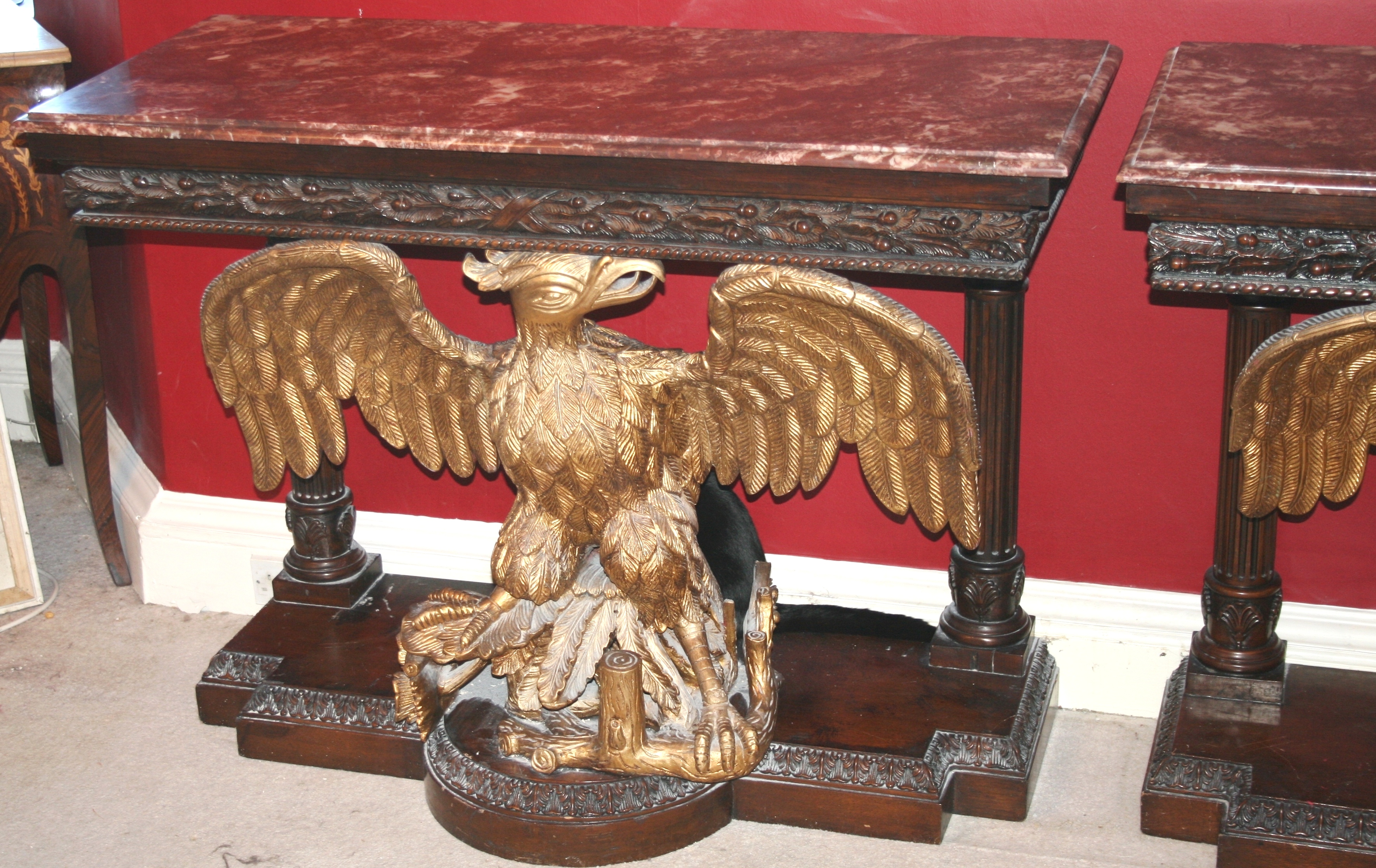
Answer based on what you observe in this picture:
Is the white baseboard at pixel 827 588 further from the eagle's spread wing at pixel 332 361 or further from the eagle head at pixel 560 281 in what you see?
the eagle head at pixel 560 281

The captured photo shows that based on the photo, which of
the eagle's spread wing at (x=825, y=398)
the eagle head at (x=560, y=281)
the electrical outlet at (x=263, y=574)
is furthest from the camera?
the electrical outlet at (x=263, y=574)

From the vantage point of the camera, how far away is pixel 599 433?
94.7 inches

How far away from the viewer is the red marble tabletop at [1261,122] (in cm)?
193

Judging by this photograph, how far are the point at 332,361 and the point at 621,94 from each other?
26.5 inches

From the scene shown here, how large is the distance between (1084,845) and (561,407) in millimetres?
1077

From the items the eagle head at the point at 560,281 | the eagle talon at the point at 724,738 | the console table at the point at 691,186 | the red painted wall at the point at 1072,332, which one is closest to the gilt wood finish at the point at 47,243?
the red painted wall at the point at 1072,332

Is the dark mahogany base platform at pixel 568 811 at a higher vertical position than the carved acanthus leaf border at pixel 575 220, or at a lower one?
lower

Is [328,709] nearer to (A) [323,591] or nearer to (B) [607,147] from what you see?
(A) [323,591]

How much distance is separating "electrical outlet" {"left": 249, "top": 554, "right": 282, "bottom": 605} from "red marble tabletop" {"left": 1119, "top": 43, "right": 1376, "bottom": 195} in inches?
76.6

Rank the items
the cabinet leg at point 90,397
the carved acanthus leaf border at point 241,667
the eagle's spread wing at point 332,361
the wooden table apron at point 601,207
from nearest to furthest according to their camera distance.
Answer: the wooden table apron at point 601,207
the eagle's spread wing at point 332,361
the carved acanthus leaf border at point 241,667
the cabinet leg at point 90,397

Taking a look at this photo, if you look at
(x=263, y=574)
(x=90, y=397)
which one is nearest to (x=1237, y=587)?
(x=263, y=574)

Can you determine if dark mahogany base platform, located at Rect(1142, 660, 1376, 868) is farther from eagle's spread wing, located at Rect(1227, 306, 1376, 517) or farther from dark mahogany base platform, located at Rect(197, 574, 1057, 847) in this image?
eagle's spread wing, located at Rect(1227, 306, 1376, 517)

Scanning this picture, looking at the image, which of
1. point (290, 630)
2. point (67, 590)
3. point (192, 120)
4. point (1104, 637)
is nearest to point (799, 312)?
point (192, 120)

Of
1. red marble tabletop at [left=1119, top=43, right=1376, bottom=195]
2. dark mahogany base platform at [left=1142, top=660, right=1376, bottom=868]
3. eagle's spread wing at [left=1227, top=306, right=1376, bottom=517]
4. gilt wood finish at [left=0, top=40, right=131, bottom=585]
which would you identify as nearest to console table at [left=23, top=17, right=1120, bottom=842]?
red marble tabletop at [left=1119, top=43, right=1376, bottom=195]
